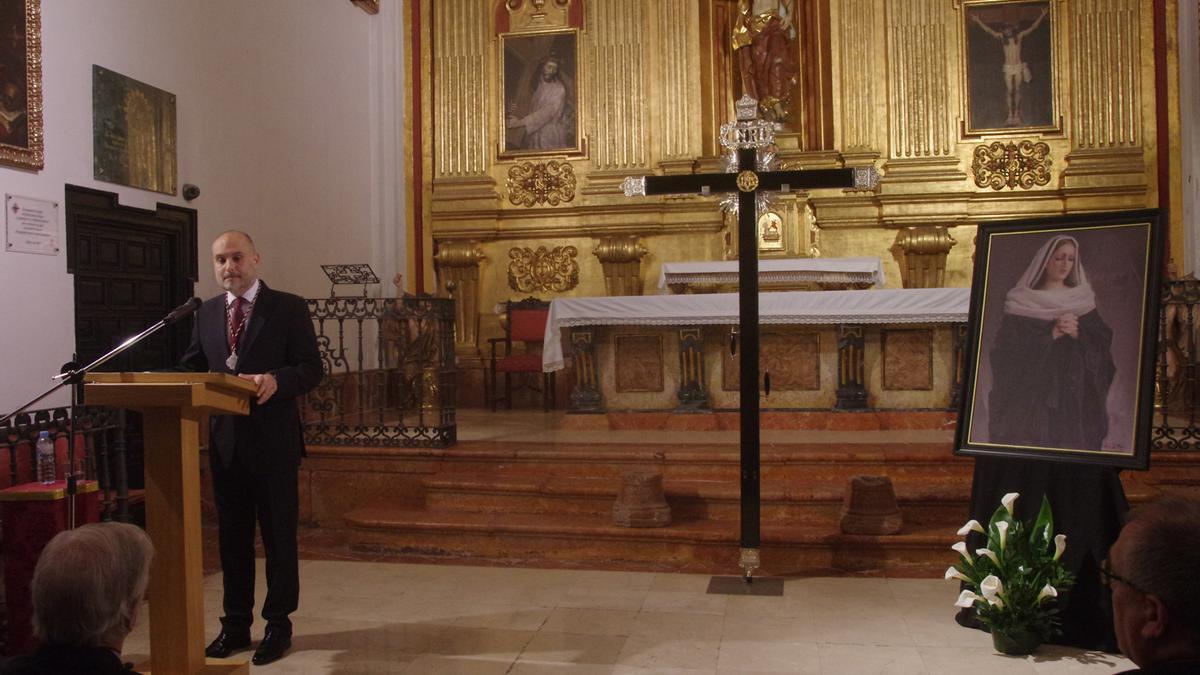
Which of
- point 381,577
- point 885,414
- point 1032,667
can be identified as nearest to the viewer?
point 1032,667

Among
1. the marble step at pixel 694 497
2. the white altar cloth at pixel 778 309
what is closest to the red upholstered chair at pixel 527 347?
the white altar cloth at pixel 778 309

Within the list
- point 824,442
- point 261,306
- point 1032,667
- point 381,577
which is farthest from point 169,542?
point 824,442

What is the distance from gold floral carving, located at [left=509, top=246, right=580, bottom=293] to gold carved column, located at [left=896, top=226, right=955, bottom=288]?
3.55 meters

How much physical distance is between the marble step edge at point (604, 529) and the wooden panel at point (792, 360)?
2400 millimetres

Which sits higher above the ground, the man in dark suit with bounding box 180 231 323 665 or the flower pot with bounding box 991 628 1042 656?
the man in dark suit with bounding box 180 231 323 665

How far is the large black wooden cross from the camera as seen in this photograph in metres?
4.87

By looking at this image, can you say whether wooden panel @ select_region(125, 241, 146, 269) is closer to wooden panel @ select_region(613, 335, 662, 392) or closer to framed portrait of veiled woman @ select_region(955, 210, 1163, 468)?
wooden panel @ select_region(613, 335, 662, 392)

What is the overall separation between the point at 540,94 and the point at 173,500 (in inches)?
336

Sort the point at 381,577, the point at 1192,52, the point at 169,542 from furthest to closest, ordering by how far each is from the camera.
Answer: the point at 1192,52, the point at 381,577, the point at 169,542

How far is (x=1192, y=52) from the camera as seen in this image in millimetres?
9438

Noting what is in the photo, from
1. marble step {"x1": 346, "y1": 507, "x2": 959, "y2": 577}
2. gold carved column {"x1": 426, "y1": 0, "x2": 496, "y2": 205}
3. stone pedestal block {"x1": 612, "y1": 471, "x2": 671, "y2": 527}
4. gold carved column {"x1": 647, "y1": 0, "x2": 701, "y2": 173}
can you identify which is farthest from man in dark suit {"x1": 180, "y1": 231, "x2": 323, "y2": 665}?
gold carved column {"x1": 647, "y1": 0, "x2": 701, "y2": 173}

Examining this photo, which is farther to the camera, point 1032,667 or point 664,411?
point 664,411

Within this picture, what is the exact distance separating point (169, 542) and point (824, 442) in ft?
15.1

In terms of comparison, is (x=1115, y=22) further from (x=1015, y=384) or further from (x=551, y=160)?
(x=1015, y=384)
